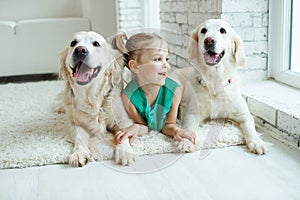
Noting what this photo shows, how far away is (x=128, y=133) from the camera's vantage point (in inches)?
70.5

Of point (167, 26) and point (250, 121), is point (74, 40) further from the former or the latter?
point (167, 26)

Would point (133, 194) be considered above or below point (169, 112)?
below

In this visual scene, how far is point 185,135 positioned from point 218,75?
1.23 ft

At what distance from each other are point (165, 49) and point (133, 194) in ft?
2.28

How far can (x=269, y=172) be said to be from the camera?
1.48m

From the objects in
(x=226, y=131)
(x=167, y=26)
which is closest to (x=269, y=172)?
(x=226, y=131)

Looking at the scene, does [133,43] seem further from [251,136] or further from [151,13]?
[151,13]

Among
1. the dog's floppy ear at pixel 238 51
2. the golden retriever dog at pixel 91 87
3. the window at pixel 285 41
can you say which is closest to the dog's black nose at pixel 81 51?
the golden retriever dog at pixel 91 87

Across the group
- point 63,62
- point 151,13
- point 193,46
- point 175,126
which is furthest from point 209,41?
point 151,13

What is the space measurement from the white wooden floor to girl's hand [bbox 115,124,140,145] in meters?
0.13

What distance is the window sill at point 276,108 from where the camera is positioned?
1.77 m

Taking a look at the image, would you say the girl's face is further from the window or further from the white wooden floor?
the window

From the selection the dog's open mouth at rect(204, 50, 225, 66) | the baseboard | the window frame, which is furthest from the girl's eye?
the baseboard

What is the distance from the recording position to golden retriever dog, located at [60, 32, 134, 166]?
5.89 ft
